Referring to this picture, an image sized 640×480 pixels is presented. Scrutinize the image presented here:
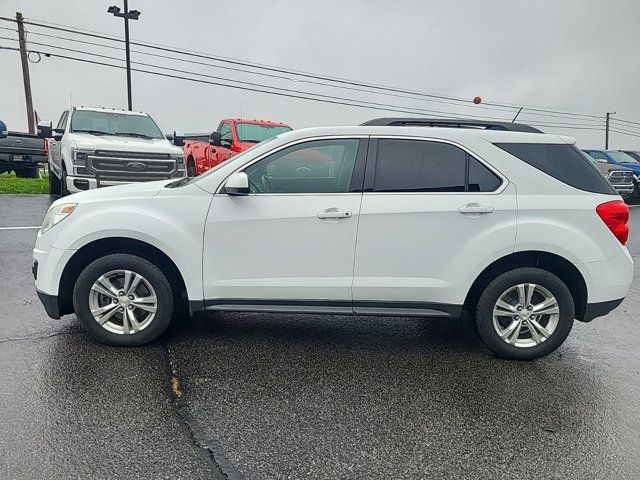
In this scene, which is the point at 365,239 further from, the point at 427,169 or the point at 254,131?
the point at 254,131

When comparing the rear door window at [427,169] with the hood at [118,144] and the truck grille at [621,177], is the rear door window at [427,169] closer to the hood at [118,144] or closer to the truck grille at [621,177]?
the hood at [118,144]

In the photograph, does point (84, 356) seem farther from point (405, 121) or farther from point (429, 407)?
point (405, 121)

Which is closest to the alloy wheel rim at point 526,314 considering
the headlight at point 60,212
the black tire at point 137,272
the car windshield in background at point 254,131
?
the black tire at point 137,272

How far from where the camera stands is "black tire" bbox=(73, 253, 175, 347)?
4055 mm

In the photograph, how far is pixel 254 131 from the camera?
13.5 meters

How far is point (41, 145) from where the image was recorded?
16.4 m

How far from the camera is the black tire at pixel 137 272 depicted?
13.3 feet

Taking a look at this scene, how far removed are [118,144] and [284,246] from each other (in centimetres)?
698

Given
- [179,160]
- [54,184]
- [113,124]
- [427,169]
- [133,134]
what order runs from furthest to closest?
[54,184] < [113,124] < [133,134] < [179,160] < [427,169]

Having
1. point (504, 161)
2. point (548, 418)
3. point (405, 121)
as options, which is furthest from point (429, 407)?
point (405, 121)

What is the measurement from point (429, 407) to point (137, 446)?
5.83ft

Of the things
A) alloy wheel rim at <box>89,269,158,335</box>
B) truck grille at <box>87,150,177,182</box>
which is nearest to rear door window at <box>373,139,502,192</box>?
alloy wheel rim at <box>89,269,158,335</box>

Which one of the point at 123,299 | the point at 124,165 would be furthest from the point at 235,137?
the point at 123,299

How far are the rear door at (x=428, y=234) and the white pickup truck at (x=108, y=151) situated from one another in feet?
22.3
